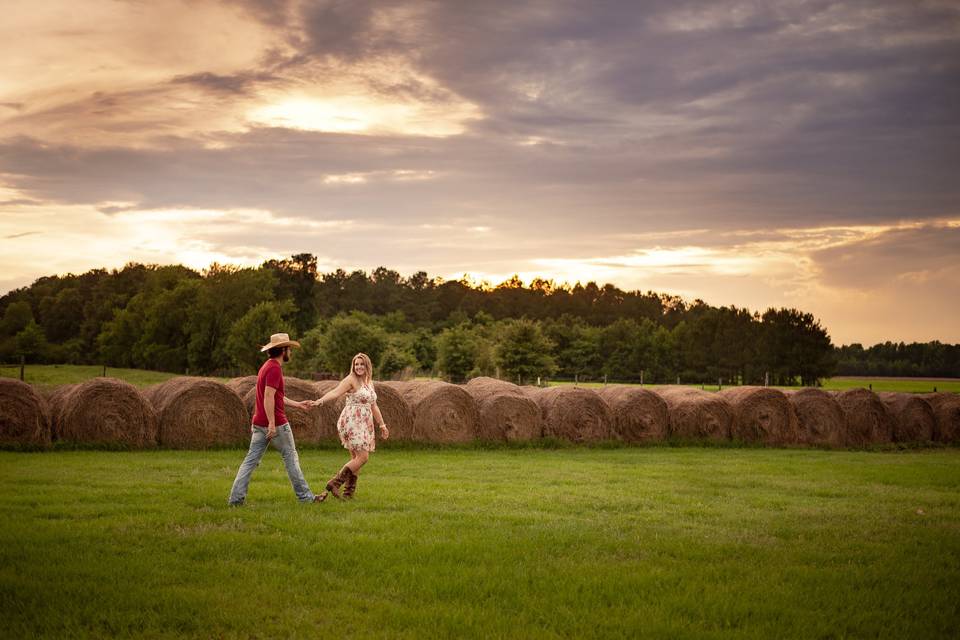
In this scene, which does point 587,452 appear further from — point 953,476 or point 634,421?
point 953,476

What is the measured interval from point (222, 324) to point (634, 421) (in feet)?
236

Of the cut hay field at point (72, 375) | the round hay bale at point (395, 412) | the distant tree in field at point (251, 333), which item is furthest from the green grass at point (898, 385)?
the round hay bale at point (395, 412)

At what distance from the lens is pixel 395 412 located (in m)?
22.2

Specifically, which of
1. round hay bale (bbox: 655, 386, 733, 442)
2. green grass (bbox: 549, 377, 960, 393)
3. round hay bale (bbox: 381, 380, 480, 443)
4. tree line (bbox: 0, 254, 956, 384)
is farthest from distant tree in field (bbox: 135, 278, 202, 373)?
round hay bale (bbox: 655, 386, 733, 442)

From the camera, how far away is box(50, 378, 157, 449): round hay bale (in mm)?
18922

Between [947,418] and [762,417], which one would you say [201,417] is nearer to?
[762,417]

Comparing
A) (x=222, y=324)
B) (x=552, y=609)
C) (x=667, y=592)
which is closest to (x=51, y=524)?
(x=552, y=609)

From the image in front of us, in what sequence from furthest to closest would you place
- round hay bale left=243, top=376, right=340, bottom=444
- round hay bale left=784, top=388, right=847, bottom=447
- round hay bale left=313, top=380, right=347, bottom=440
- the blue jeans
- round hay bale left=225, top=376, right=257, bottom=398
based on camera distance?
round hay bale left=784, top=388, right=847, bottom=447 < round hay bale left=225, top=376, right=257, bottom=398 < round hay bale left=313, top=380, right=347, bottom=440 < round hay bale left=243, top=376, right=340, bottom=444 < the blue jeans

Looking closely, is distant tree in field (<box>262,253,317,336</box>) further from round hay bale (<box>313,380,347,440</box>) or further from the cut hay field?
round hay bale (<box>313,380,347,440</box>)

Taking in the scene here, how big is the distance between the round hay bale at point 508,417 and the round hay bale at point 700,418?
447 centimetres

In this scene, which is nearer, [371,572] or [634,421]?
[371,572]

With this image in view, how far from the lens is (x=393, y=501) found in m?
12.3

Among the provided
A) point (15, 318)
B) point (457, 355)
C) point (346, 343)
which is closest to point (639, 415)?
point (346, 343)

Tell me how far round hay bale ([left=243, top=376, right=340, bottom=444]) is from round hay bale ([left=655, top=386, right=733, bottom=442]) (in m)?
10.2
